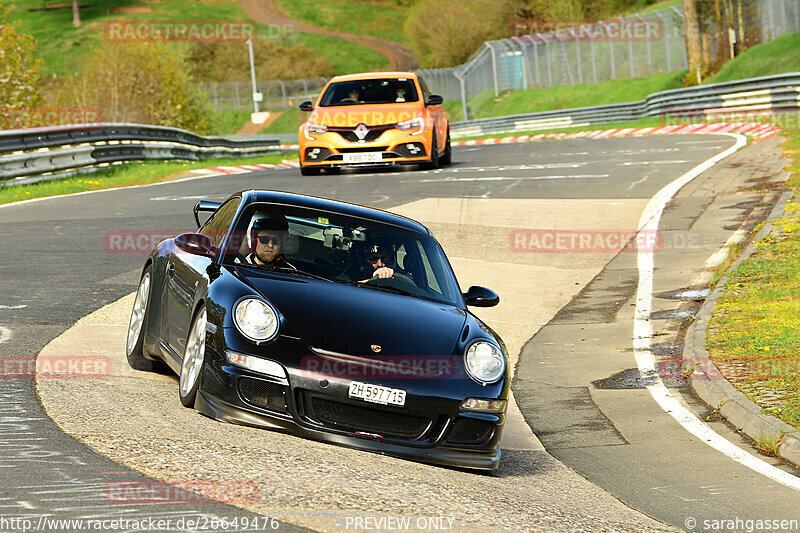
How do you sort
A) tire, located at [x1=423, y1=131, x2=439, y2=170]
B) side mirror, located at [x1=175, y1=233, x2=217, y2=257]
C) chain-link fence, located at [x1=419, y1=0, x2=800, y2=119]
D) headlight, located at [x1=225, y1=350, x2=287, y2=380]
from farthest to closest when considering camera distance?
1. chain-link fence, located at [x1=419, y1=0, x2=800, y2=119]
2. tire, located at [x1=423, y1=131, x2=439, y2=170]
3. side mirror, located at [x1=175, y1=233, x2=217, y2=257]
4. headlight, located at [x1=225, y1=350, x2=287, y2=380]

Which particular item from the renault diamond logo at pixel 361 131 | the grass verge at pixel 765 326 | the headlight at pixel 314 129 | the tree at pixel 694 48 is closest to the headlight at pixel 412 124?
the renault diamond logo at pixel 361 131

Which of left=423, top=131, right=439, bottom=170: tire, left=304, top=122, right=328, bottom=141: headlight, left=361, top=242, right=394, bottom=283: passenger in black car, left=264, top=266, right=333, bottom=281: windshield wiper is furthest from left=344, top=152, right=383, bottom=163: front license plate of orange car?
left=264, top=266, right=333, bottom=281: windshield wiper

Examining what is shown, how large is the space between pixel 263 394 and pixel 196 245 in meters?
1.42

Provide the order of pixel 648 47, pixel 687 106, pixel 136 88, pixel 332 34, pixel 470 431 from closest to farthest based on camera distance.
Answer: pixel 470 431
pixel 687 106
pixel 136 88
pixel 648 47
pixel 332 34

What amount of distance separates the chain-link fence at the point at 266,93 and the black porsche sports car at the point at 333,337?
8540cm

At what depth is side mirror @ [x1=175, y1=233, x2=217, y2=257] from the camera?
7.15 m

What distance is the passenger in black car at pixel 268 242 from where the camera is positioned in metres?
7.21

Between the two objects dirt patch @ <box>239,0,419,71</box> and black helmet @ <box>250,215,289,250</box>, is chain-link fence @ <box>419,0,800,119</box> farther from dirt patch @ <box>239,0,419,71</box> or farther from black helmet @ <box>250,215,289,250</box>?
dirt patch @ <box>239,0,419,71</box>

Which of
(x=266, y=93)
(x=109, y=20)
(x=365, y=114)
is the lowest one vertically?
(x=365, y=114)

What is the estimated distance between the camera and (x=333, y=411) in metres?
6.18

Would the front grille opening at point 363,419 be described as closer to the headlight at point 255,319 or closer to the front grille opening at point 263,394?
the front grille opening at point 263,394

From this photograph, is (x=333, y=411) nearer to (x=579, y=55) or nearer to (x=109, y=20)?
(x=579, y=55)

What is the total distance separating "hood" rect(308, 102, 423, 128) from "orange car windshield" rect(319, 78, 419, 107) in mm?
257

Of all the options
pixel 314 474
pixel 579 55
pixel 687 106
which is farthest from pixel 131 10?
pixel 314 474
